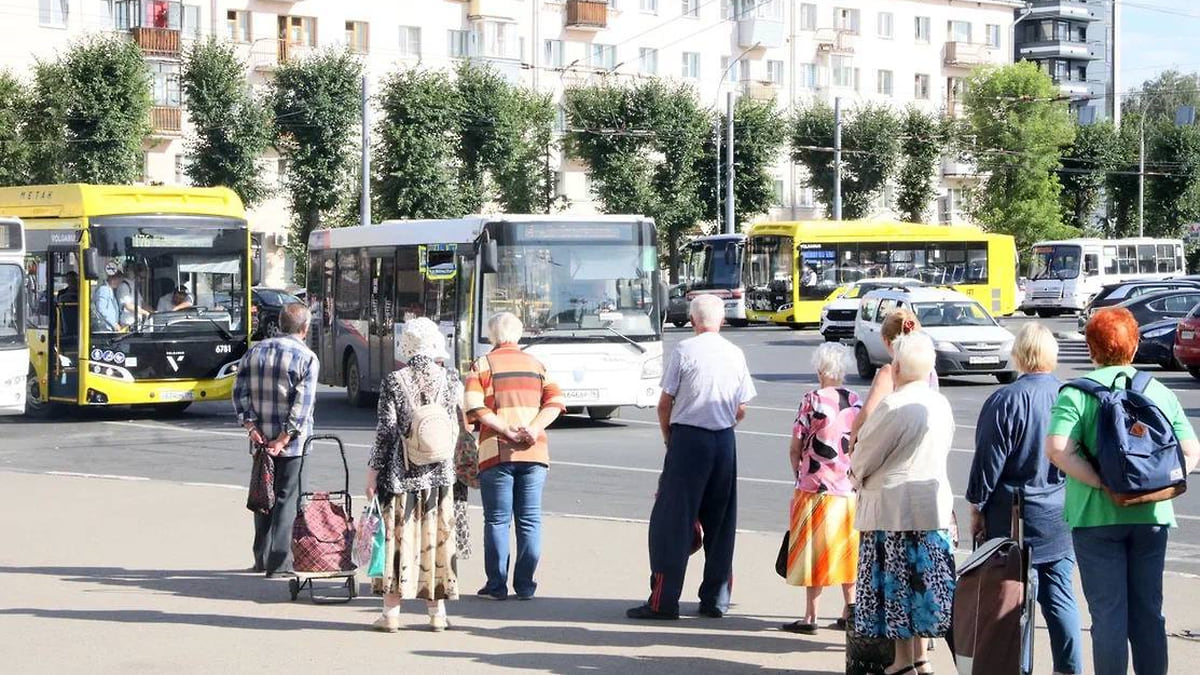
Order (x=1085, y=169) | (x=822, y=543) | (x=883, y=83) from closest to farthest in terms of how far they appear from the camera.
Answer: (x=822, y=543)
(x=1085, y=169)
(x=883, y=83)

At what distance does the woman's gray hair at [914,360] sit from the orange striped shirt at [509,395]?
291cm

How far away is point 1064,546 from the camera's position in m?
7.51

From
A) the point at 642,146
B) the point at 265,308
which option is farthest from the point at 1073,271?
the point at 265,308

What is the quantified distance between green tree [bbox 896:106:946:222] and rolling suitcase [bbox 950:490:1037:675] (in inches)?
2682

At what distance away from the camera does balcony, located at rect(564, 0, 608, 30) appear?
73125 millimetres

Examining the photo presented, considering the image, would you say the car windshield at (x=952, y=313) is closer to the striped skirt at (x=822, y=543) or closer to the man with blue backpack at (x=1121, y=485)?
the striped skirt at (x=822, y=543)

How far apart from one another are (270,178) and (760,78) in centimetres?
2458

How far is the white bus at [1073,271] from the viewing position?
64.1 meters

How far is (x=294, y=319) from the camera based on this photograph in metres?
10.5

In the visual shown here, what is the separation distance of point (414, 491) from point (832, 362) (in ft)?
7.35

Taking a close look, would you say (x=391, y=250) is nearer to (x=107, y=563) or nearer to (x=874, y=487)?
(x=107, y=563)

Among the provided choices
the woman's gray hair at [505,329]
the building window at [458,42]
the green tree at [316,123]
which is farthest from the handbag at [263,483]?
the building window at [458,42]

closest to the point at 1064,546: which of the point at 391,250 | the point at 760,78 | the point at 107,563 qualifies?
the point at 107,563

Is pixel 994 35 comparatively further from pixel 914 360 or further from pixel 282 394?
pixel 914 360
